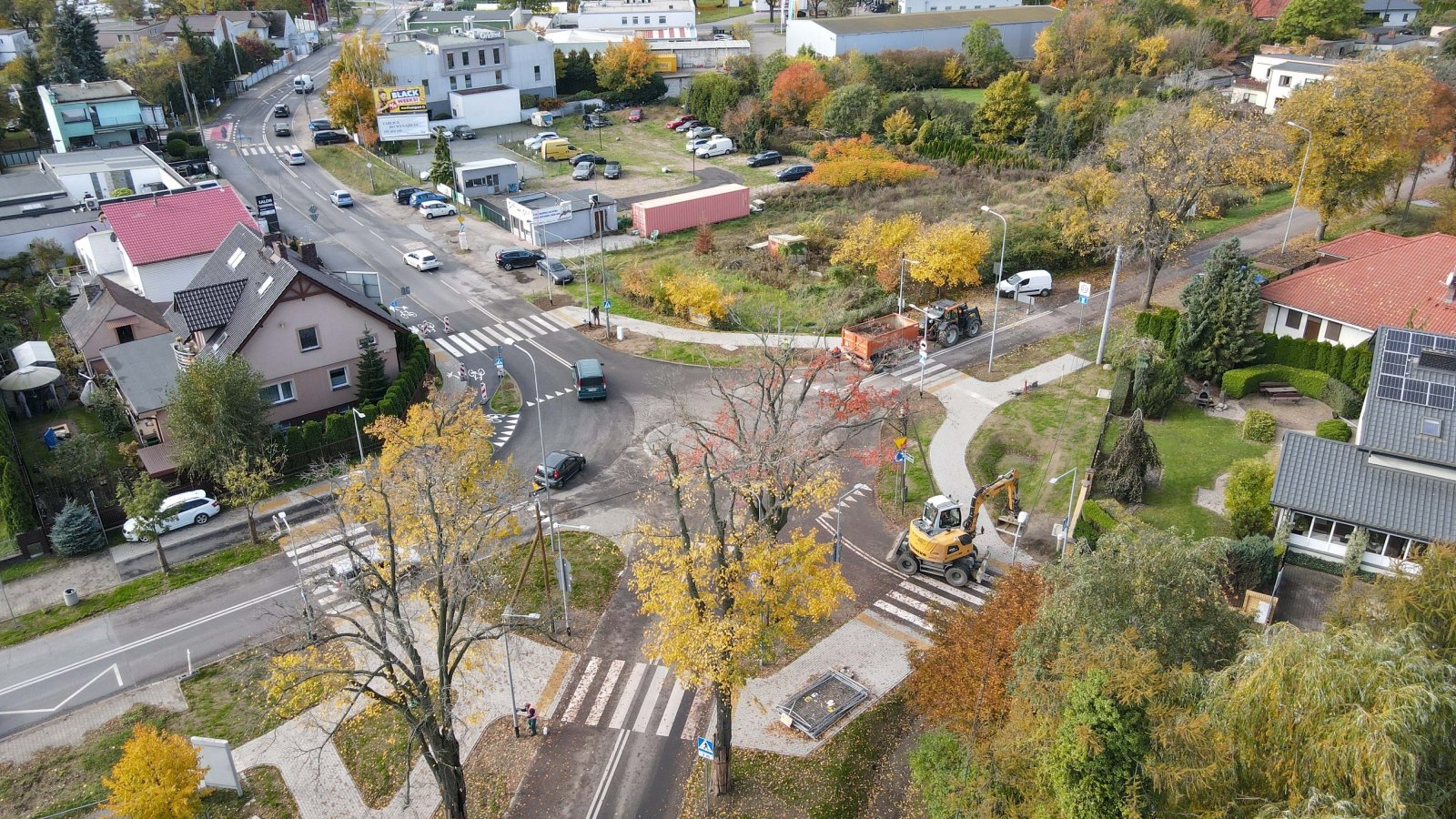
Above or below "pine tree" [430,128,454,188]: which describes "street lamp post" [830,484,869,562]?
below

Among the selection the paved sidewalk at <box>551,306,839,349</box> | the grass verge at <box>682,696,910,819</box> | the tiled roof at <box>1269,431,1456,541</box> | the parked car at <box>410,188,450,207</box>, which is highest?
the parked car at <box>410,188,450,207</box>

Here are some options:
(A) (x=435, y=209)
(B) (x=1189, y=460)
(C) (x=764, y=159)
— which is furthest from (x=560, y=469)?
(C) (x=764, y=159)

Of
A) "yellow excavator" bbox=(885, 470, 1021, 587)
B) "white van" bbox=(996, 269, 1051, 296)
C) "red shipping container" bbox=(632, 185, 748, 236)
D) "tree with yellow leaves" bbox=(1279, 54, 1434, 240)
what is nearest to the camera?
"yellow excavator" bbox=(885, 470, 1021, 587)

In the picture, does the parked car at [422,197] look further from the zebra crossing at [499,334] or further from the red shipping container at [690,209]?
the zebra crossing at [499,334]

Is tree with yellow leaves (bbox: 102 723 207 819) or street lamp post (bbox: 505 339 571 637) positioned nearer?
tree with yellow leaves (bbox: 102 723 207 819)

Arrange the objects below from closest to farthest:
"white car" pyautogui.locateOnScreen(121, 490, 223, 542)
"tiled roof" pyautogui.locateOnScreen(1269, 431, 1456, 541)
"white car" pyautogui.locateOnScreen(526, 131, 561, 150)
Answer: "tiled roof" pyautogui.locateOnScreen(1269, 431, 1456, 541) < "white car" pyautogui.locateOnScreen(121, 490, 223, 542) < "white car" pyautogui.locateOnScreen(526, 131, 561, 150)

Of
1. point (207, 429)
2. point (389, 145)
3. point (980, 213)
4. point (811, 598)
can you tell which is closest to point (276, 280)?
point (207, 429)

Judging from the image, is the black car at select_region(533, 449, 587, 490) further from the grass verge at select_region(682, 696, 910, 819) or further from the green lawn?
the green lawn

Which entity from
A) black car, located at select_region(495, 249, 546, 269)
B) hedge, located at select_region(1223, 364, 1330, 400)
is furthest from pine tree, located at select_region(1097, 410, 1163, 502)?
black car, located at select_region(495, 249, 546, 269)

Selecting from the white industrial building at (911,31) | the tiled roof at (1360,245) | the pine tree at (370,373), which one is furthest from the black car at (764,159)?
the pine tree at (370,373)
